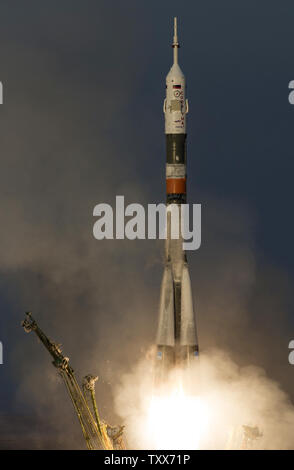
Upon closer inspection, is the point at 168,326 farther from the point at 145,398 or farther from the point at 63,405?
the point at 63,405

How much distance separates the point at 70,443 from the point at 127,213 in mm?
20166

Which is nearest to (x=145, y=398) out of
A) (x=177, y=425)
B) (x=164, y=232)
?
(x=177, y=425)

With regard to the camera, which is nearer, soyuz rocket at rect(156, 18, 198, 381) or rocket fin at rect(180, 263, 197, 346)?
soyuz rocket at rect(156, 18, 198, 381)

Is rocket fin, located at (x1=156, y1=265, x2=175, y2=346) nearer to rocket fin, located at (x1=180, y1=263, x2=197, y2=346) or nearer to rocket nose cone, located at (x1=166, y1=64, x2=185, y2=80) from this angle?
rocket fin, located at (x1=180, y1=263, x2=197, y2=346)

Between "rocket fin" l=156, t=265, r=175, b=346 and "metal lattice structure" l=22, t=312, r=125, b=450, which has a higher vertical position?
"rocket fin" l=156, t=265, r=175, b=346

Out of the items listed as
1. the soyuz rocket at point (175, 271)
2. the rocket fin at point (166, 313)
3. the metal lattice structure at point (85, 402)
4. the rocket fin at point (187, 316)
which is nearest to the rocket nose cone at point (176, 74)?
the soyuz rocket at point (175, 271)

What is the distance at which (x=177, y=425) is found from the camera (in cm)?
9550

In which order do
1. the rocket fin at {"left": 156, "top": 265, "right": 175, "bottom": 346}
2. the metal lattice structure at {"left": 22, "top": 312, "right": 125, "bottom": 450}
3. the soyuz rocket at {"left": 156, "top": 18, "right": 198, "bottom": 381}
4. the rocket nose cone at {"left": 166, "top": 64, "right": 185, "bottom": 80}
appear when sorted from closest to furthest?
1. the soyuz rocket at {"left": 156, "top": 18, "right": 198, "bottom": 381}
2. the rocket nose cone at {"left": 166, "top": 64, "right": 185, "bottom": 80}
3. the rocket fin at {"left": 156, "top": 265, "right": 175, "bottom": 346}
4. the metal lattice structure at {"left": 22, "top": 312, "right": 125, "bottom": 450}

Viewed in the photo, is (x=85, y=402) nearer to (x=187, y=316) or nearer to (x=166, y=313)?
(x=166, y=313)

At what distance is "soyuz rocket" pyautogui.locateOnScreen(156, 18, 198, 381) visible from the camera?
9394 centimetres

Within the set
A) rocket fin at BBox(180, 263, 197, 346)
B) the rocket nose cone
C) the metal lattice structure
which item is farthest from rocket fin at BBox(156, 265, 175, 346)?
the rocket nose cone

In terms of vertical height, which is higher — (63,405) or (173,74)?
(173,74)

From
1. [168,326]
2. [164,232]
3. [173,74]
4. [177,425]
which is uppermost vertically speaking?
[173,74]

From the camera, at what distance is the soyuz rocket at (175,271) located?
93938 millimetres
